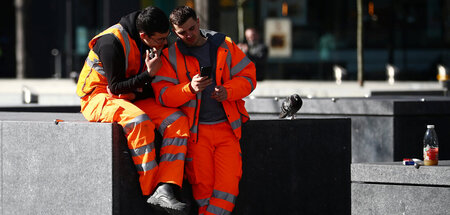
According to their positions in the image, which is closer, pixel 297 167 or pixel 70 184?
pixel 70 184

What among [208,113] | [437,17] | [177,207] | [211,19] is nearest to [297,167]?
[208,113]

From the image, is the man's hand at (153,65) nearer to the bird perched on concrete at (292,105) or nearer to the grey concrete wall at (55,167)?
the grey concrete wall at (55,167)

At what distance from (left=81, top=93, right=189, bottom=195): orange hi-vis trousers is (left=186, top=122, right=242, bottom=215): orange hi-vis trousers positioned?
0.21m

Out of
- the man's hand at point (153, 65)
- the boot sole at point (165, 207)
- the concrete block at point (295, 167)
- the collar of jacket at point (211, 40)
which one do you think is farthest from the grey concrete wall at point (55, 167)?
the concrete block at point (295, 167)

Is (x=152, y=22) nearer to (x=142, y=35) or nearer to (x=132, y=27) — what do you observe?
(x=142, y=35)

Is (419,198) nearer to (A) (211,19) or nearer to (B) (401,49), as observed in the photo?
(A) (211,19)

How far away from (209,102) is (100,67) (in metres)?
0.77

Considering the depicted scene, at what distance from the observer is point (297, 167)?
842 centimetres

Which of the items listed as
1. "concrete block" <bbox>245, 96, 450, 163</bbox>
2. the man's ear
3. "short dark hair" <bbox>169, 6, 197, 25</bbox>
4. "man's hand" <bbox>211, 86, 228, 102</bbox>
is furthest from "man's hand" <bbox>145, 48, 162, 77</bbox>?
"concrete block" <bbox>245, 96, 450, 163</bbox>

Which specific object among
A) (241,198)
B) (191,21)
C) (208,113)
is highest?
(191,21)

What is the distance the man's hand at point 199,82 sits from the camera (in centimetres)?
696

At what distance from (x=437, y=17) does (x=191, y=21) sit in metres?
26.6

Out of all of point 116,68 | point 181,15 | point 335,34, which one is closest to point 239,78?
point 181,15

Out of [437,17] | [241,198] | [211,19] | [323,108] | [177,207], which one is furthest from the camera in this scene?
[437,17]
